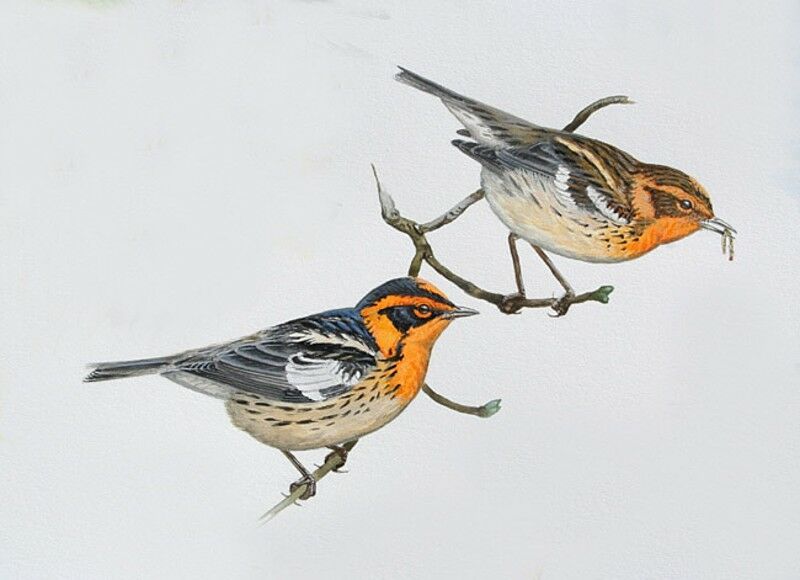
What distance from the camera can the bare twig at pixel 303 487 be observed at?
932mm

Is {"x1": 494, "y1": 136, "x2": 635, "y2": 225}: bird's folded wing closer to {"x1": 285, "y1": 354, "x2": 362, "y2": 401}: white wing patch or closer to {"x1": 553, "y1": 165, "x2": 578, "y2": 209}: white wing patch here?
{"x1": 553, "y1": 165, "x2": 578, "y2": 209}: white wing patch

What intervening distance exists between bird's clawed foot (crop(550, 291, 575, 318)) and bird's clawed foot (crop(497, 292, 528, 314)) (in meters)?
0.03

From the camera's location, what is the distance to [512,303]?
0.98 meters

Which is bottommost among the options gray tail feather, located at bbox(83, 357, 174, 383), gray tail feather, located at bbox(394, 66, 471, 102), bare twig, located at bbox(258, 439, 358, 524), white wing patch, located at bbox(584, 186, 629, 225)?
bare twig, located at bbox(258, 439, 358, 524)

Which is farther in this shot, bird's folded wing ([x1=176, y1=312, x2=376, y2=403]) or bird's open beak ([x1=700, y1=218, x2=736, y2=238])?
bird's open beak ([x1=700, y1=218, x2=736, y2=238])

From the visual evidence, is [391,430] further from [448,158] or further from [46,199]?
[46,199]

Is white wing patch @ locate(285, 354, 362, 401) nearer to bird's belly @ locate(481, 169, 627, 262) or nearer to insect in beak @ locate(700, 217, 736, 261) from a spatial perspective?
bird's belly @ locate(481, 169, 627, 262)

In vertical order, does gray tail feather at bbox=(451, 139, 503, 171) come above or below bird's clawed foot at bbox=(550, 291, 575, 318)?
above

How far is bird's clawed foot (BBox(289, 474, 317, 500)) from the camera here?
932 millimetres

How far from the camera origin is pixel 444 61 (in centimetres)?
99

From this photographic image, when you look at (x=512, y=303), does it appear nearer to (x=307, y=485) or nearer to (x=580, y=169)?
(x=580, y=169)

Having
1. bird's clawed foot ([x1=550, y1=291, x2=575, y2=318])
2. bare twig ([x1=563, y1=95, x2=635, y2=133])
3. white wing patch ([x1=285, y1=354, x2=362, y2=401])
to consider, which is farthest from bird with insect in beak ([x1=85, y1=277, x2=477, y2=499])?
bare twig ([x1=563, y1=95, x2=635, y2=133])

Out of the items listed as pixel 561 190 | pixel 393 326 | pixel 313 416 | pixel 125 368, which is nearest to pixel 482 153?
pixel 561 190

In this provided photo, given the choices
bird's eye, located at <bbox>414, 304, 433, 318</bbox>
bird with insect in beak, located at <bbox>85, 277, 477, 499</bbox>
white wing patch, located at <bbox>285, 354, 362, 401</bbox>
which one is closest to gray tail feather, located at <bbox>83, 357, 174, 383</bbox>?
bird with insect in beak, located at <bbox>85, 277, 477, 499</bbox>
